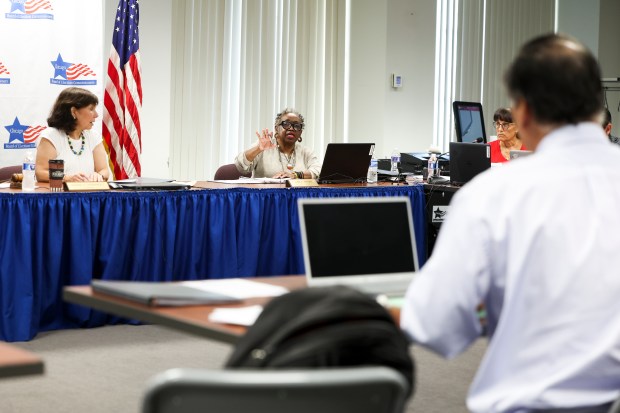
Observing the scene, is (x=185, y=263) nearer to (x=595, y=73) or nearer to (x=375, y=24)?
(x=595, y=73)

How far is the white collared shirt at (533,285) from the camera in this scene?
173cm

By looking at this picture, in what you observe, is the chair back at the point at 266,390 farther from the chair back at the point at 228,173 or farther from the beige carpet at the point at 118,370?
the chair back at the point at 228,173

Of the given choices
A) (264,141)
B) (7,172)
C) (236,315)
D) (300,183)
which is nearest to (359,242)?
(236,315)

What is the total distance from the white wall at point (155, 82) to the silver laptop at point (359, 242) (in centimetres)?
522

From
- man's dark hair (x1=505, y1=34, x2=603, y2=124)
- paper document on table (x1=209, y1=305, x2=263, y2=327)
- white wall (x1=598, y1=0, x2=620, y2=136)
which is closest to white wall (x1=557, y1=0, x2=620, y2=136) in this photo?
white wall (x1=598, y1=0, x2=620, y2=136)

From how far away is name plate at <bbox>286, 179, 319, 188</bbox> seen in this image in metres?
5.64

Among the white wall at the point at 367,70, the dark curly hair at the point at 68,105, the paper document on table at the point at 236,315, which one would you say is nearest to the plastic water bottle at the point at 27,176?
the dark curly hair at the point at 68,105

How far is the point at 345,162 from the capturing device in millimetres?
6012

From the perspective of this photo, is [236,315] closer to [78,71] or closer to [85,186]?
[85,186]

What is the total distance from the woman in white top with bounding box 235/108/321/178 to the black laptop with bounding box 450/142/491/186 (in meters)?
0.88

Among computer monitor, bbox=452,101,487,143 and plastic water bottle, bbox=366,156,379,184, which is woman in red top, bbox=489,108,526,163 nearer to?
computer monitor, bbox=452,101,487,143

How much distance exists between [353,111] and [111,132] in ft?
10.0

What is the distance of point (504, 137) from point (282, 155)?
1.67m

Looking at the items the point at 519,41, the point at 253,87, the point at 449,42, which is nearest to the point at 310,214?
the point at 253,87
